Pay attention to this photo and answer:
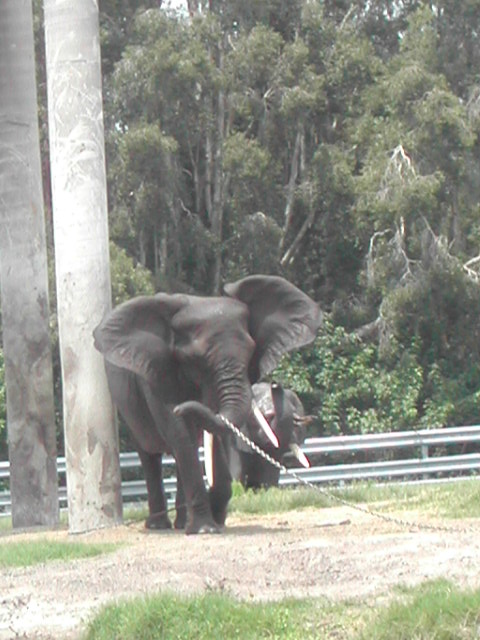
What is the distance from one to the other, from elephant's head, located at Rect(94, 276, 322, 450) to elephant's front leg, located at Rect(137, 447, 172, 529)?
1475mm

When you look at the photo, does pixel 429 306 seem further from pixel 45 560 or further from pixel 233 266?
pixel 45 560

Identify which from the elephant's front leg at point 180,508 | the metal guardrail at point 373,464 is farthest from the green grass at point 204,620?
the metal guardrail at point 373,464

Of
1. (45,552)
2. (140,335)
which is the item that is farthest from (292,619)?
(140,335)

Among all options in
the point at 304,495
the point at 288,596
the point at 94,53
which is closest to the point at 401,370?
the point at 304,495

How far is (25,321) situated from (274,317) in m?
2.77

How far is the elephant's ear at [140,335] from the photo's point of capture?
12.0 metres

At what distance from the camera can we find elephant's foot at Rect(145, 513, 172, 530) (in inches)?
513

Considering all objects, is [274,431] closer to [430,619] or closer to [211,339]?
[211,339]

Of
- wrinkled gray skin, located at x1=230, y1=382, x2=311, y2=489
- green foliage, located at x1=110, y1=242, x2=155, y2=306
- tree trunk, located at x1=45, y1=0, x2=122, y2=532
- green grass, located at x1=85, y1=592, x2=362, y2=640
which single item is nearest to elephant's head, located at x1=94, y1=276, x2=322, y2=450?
tree trunk, located at x1=45, y1=0, x2=122, y2=532

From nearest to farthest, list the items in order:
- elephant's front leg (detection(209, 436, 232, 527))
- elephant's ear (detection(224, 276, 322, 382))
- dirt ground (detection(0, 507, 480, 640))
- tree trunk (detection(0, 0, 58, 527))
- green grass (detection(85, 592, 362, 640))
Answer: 1. green grass (detection(85, 592, 362, 640))
2. dirt ground (detection(0, 507, 480, 640))
3. elephant's front leg (detection(209, 436, 232, 527))
4. elephant's ear (detection(224, 276, 322, 382))
5. tree trunk (detection(0, 0, 58, 527))

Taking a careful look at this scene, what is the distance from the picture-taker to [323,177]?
3109 centimetres

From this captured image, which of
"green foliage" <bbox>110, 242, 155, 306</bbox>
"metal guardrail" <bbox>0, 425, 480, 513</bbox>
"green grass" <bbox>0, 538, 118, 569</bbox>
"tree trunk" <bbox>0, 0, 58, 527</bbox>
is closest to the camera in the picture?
"green grass" <bbox>0, 538, 118, 569</bbox>

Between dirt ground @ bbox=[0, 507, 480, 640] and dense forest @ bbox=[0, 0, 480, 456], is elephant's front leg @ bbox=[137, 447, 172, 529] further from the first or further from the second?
dense forest @ bbox=[0, 0, 480, 456]

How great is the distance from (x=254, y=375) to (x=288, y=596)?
4.01 meters
